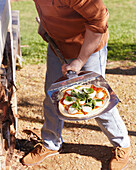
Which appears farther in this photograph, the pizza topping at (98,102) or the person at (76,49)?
the pizza topping at (98,102)

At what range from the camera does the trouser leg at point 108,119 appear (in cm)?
276

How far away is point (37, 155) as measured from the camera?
327 centimetres

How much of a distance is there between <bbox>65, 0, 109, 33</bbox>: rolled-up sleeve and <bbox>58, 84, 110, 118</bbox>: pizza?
619 millimetres

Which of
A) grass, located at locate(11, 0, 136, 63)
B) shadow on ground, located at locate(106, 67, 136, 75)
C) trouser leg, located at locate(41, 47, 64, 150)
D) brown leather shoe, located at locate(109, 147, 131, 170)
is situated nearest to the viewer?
trouser leg, located at locate(41, 47, 64, 150)

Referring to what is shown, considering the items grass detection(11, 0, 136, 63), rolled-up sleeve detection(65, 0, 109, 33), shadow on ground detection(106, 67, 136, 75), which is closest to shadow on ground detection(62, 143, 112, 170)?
rolled-up sleeve detection(65, 0, 109, 33)

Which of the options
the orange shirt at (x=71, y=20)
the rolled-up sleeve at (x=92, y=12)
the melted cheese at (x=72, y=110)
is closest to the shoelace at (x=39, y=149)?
the melted cheese at (x=72, y=110)

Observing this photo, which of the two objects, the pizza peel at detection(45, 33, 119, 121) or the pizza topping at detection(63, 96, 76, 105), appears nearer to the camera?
the pizza peel at detection(45, 33, 119, 121)

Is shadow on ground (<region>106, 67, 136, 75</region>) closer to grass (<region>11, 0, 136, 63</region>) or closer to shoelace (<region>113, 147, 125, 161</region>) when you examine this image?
grass (<region>11, 0, 136, 63</region>)

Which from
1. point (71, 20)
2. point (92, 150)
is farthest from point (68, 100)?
point (92, 150)

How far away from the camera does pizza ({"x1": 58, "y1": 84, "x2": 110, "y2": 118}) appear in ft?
8.26

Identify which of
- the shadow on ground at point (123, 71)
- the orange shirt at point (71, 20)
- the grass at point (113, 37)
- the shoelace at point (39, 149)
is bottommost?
the grass at point (113, 37)

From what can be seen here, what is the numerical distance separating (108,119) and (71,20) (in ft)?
3.60

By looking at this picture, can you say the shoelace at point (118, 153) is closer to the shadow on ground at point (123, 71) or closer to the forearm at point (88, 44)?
the forearm at point (88, 44)

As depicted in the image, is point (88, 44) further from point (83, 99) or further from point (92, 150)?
point (92, 150)
